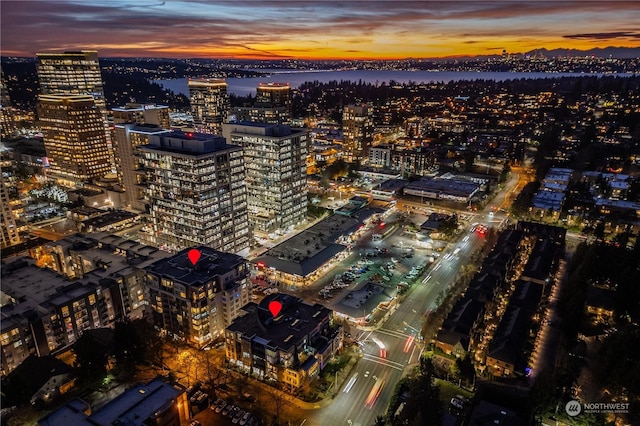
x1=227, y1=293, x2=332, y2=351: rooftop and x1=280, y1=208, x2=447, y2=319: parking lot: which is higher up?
x1=227, y1=293, x2=332, y2=351: rooftop

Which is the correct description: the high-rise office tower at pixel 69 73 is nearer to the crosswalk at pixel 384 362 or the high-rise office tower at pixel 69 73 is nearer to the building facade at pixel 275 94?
the building facade at pixel 275 94

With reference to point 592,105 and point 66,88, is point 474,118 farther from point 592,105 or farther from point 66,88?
point 66,88

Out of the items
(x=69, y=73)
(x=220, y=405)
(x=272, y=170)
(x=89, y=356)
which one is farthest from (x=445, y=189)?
(x=69, y=73)

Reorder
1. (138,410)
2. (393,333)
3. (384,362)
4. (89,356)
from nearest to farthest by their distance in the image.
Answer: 1. (138,410)
2. (89,356)
3. (384,362)
4. (393,333)

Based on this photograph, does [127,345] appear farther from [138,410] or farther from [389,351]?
[389,351]

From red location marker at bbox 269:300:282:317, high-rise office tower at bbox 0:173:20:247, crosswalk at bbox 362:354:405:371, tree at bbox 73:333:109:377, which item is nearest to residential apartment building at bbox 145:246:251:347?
red location marker at bbox 269:300:282:317

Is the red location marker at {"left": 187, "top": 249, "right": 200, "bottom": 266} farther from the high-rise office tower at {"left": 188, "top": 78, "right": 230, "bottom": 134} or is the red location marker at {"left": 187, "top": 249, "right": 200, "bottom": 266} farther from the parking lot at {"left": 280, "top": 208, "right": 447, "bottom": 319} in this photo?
the high-rise office tower at {"left": 188, "top": 78, "right": 230, "bottom": 134}

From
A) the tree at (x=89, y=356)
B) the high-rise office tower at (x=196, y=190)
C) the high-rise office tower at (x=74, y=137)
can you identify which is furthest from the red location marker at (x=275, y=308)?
the high-rise office tower at (x=74, y=137)

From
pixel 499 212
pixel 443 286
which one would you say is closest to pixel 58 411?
pixel 443 286
